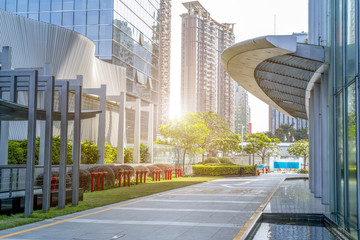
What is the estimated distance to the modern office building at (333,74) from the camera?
9055mm

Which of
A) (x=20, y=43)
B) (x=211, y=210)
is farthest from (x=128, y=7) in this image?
(x=211, y=210)

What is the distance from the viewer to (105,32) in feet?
164

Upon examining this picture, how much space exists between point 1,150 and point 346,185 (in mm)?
11667

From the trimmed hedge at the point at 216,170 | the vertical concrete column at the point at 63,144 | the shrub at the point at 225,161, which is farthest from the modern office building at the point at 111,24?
the vertical concrete column at the point at 63,144

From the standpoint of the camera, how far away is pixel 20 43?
27.5 m

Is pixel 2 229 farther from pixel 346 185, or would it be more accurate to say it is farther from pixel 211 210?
pixel 346 185

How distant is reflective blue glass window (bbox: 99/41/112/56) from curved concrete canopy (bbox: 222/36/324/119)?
95.8ft

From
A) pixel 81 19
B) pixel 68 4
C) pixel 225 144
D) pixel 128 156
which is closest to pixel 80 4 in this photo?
pixel 68 4

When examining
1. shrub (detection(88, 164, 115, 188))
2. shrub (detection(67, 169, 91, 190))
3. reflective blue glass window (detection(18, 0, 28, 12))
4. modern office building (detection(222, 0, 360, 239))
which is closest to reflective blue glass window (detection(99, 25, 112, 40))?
reflective blue glass window (detection(18, 0, 28, 12))

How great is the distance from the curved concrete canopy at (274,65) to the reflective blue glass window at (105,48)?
1150 inches

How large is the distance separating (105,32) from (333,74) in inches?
1631

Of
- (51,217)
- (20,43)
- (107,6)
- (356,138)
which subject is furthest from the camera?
(107,6)

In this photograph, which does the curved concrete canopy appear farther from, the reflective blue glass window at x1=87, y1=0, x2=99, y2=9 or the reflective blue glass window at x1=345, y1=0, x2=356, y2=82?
the reflective blue glass window at x1=87, y1=0, x2=99, y2=9

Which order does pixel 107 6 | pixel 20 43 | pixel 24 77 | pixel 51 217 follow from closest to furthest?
1. pixel 51 217
2. pixel 24 77
3. pixel 20 43
4. pixel 107 6
